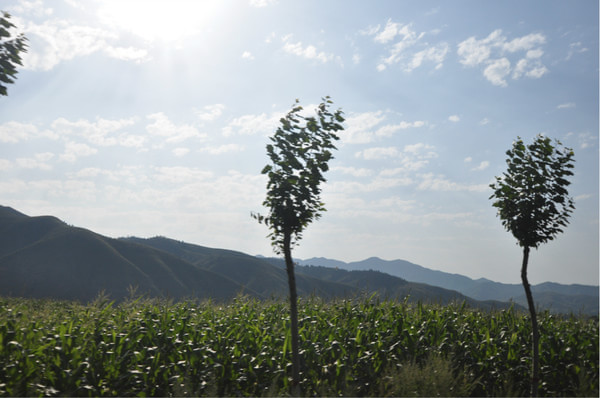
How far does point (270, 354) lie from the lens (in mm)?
8938

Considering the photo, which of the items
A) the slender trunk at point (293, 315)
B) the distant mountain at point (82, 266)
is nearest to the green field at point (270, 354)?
the slender trunk at point (293, 315)

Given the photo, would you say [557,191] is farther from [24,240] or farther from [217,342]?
[24,240]

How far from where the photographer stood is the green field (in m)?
7.55

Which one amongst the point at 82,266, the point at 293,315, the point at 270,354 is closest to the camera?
the point at 293,315

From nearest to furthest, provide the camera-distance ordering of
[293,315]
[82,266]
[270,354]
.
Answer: [293,315]
[270,354]
[82,266]

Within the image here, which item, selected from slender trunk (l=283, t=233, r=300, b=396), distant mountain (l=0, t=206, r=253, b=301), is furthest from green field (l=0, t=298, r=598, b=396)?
distant mountain (l=0, t=206, r=253, b=301)

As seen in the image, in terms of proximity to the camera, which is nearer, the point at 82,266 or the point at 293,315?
the point at 293,315

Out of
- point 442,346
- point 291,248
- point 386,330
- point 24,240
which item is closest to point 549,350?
Answer: point 442,346

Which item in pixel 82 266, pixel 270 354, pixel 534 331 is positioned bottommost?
pixel 82 266

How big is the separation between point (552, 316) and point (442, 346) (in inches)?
247

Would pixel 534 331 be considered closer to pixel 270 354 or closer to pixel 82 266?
pixel 270 354

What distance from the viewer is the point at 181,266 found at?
555 feet

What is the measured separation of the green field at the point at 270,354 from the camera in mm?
7547

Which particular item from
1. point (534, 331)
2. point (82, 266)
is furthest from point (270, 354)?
point (82, 266)
